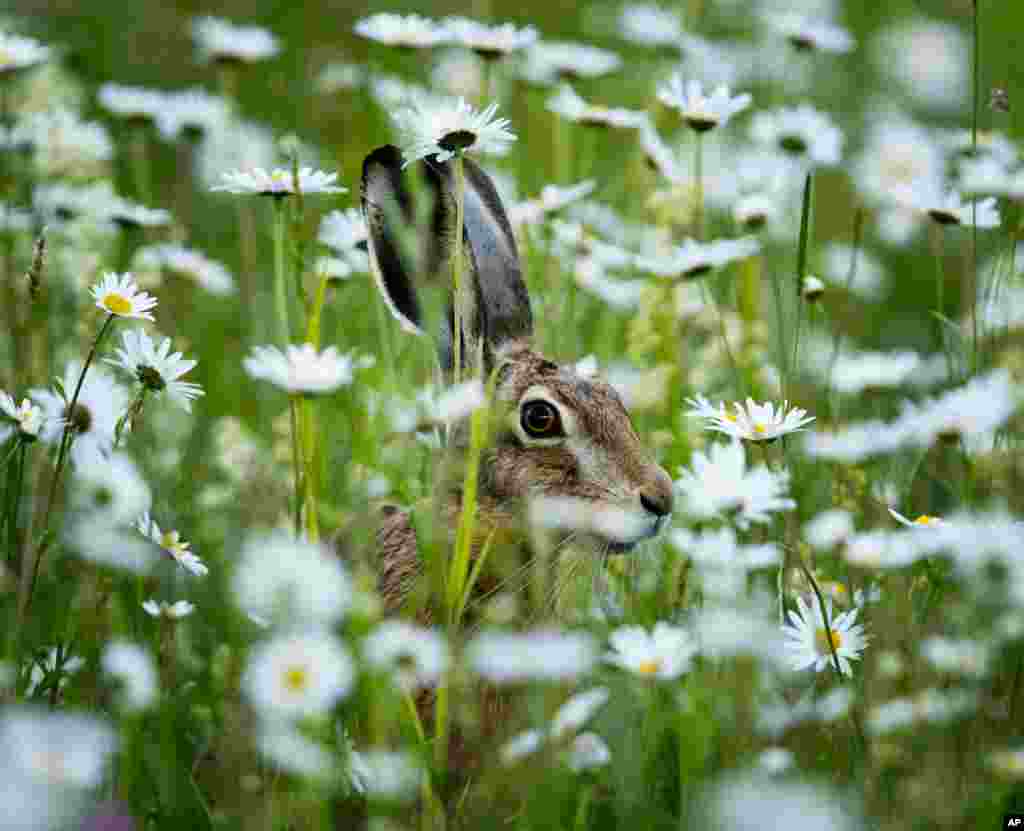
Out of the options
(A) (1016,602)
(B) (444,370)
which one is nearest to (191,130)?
(B) (444,370)

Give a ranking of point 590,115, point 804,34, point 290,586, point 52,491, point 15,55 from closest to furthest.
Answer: point 290,586 < point 52,491 < point 15,55 < point 590,115 < point 804,34

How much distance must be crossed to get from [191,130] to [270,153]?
53.9 inches

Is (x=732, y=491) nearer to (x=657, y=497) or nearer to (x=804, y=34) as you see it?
(x=657, y=497)

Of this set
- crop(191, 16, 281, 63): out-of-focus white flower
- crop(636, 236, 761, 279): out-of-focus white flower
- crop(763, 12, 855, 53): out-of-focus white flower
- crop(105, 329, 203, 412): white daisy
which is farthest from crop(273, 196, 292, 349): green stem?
crop(763, 12, 855, 53): out-of-focus white flower

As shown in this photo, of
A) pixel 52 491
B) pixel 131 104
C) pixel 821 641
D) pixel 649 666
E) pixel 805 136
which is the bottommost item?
pixel 821 641

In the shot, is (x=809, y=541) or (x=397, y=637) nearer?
(x=397, y=637)

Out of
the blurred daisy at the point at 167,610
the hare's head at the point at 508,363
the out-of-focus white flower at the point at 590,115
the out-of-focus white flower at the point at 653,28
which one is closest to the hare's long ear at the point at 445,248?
the hare's head at the point at 508,363

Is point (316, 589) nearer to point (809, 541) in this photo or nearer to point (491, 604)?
point (491, 604)

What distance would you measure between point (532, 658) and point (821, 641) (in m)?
0.93

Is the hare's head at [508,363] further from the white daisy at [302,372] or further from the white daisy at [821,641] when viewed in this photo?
the white daisy at [302,372]

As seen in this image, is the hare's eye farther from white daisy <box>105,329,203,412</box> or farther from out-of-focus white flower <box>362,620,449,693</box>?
out-of-focus white flower <box>362,620,449,693</box>

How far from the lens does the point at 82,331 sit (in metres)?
4.30

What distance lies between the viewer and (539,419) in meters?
3.88

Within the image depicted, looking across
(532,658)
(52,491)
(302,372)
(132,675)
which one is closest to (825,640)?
(532,658)
